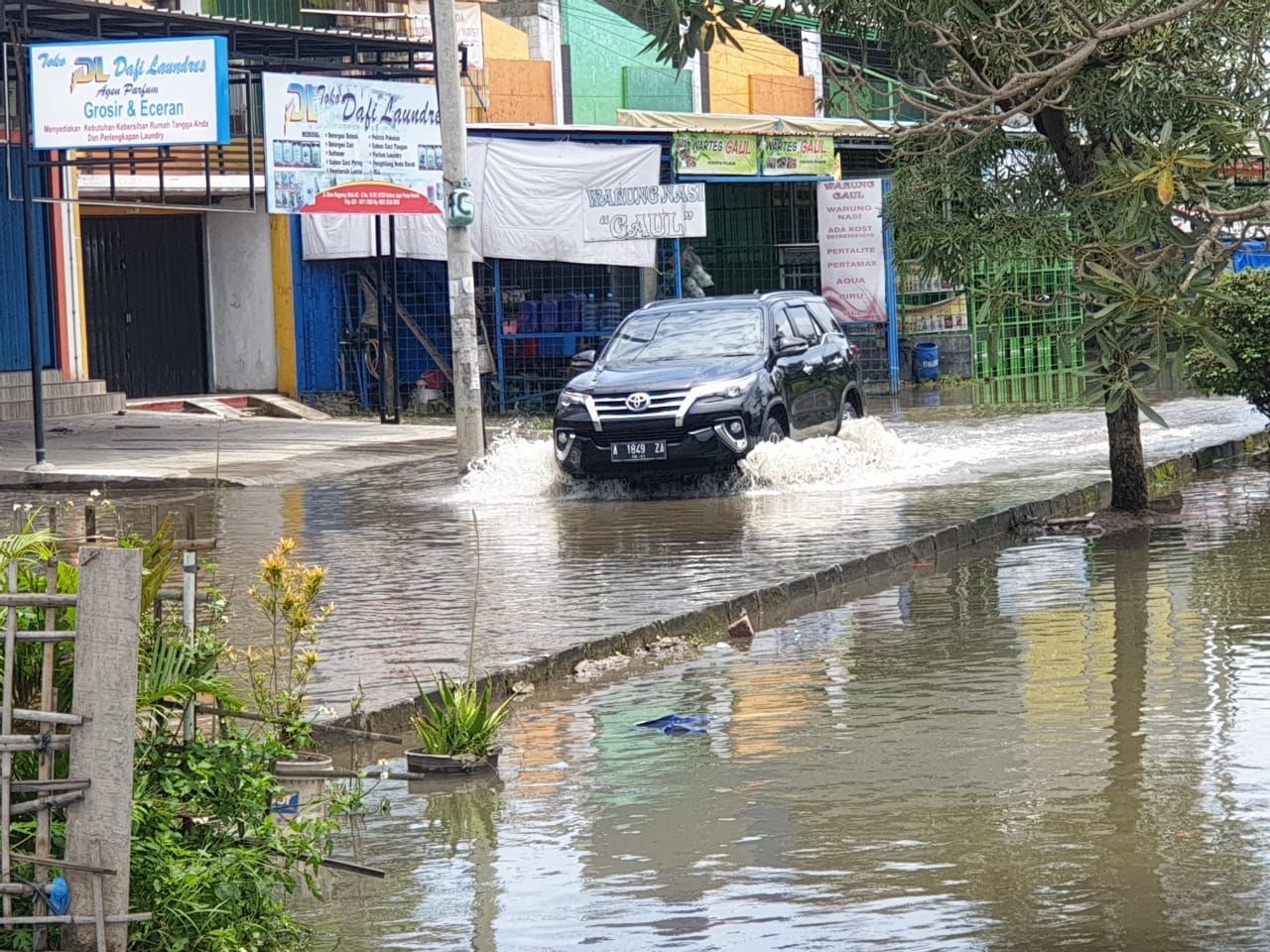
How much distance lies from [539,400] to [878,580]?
16.0 m

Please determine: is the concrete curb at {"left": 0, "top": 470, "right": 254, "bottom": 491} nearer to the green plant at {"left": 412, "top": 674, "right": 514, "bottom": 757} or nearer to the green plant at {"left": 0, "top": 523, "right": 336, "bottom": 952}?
the green plant at {"left": 412, "top": 674, "right": 514, "bottom": 757}

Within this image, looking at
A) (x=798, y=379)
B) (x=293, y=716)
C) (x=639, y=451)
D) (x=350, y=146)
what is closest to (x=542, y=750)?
(x=293, y=716)

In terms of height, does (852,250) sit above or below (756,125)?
below

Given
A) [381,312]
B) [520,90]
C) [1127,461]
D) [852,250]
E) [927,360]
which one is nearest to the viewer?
[1127,461]

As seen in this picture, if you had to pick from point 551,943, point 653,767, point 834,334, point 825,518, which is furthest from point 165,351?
point 551,943

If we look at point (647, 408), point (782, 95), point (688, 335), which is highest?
point (782, 95)

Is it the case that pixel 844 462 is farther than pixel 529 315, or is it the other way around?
pixel 529 315

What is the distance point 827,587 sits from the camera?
40.5 feet

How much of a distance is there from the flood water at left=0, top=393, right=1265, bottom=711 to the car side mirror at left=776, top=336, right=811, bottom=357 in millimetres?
869

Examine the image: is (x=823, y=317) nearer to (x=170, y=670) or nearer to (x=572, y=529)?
(x=572, y=529)

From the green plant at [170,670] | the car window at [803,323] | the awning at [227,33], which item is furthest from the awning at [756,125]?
the green plant at [170,670]

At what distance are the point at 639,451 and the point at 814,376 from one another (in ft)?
8.42

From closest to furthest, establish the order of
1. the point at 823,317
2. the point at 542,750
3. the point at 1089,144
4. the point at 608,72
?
the point at 542,750 → the point at 1089,144 → the point at 823,317 → the point at 608,72

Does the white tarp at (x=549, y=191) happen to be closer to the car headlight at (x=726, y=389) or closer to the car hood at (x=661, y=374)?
the car hood at (x=661, y=374)
